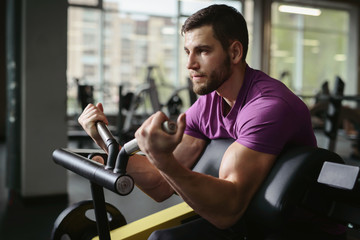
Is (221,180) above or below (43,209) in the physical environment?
above

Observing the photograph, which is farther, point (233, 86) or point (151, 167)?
point (151, 167)

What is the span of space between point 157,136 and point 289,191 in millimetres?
373

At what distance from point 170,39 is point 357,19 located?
473cm

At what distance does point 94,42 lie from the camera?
7.76m

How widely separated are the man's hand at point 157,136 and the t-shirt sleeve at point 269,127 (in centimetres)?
33

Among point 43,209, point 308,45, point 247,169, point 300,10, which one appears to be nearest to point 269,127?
point 247,169

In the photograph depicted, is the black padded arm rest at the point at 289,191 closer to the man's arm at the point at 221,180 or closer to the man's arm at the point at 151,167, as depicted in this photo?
the man's arm at the point at 221,180

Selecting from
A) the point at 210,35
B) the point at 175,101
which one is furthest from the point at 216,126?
the point at 175,101

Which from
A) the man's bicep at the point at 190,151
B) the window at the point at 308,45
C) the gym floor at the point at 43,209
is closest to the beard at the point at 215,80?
the man's bicep at the point at 190,151

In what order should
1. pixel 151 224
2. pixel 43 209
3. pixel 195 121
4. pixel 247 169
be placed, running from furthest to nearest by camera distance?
pixel 43 209
pixel 195 121
pixel 151 224
pixel 247 169

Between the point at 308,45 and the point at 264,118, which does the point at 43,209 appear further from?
the point at 308,45

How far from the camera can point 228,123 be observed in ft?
4.07

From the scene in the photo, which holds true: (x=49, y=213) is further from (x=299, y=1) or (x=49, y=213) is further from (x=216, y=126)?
(x=299, y=1)

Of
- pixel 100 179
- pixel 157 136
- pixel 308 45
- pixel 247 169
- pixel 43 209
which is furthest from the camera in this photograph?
pixel 308 45
